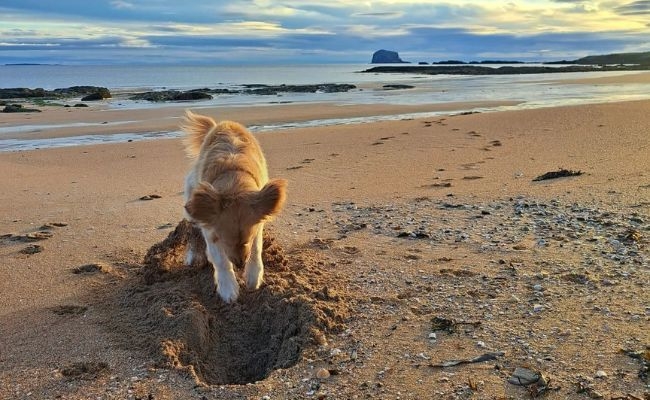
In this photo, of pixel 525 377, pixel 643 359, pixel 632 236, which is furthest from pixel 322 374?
pixel 632 236

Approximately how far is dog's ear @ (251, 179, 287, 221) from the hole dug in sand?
0.77 metres

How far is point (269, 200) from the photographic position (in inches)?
189

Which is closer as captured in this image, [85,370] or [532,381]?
[532,381]

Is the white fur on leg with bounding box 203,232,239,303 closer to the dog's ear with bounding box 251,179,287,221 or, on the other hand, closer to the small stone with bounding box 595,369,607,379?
the dog's ear with bounding box 251,179,287,221

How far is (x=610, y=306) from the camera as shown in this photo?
466 centimetres

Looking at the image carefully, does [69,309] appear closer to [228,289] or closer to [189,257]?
[228,289]

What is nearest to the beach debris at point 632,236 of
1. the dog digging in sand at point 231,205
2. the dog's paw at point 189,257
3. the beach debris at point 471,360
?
the beach debris at point 471,360

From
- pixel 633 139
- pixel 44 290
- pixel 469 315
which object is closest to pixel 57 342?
pixel 44 290

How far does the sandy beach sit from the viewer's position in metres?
3.89

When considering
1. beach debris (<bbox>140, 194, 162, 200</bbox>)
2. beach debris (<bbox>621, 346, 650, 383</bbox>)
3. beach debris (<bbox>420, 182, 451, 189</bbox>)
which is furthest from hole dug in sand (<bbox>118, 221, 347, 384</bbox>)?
beach debris (<bbox>420, 182, 451, 189</bbox>)

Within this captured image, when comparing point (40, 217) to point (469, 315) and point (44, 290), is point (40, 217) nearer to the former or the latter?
point (44, 290)

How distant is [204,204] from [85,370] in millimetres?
1498

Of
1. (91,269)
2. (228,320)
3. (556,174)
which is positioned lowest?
(228,320)

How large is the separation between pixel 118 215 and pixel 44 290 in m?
2.83
